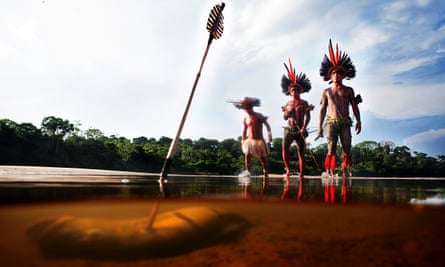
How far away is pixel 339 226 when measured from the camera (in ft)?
12.3

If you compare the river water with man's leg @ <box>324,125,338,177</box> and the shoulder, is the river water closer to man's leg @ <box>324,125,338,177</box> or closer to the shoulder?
man's leg @ <box>324,125,338,177</box>

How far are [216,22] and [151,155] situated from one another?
12986 millimetres

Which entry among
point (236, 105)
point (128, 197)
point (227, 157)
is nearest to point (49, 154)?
point (227, 157)

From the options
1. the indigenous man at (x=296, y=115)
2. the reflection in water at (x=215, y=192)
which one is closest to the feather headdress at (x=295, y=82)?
the indigenous man at (x=296, y=115)

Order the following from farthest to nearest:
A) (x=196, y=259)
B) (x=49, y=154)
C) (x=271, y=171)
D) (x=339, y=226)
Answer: (x=49, y=154) < (x=271, y=171) < (x=339, y=226) < (x=196, y=259)

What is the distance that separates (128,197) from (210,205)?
3.19ft

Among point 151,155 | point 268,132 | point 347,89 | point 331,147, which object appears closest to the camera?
point 331,147

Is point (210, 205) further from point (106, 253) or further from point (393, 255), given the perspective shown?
point (393, 255)

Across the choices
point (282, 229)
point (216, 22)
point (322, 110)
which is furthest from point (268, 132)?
point (282, 229)

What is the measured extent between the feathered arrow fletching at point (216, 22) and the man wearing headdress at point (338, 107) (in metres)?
2.71

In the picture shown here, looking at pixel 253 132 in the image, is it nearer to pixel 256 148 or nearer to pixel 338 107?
pixel 256 148

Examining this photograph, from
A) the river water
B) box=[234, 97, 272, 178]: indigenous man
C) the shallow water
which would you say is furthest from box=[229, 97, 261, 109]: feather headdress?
the shallow water

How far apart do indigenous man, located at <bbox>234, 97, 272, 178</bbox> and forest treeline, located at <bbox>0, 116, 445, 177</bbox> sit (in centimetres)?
520

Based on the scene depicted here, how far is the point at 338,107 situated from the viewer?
7.67m
